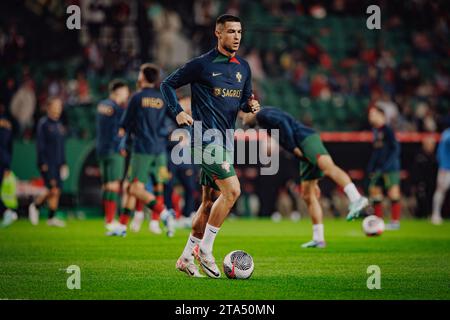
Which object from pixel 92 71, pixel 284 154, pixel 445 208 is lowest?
pixel 445 208

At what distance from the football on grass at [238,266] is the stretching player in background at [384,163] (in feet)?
34.7

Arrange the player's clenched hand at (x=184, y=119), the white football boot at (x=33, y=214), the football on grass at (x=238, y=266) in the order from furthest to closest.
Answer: the white football boot at (x=33, y=214), the football on grass at (x=238, y=266), the player's clenched hand at (x=184, y=119)

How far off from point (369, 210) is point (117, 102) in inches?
218

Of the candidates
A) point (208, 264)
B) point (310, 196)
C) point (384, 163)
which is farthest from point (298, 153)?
point (384, 163)

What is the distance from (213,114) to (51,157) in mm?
10568

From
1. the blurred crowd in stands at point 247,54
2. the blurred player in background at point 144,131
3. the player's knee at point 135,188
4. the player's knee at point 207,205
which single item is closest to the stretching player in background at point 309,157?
the blurred player in background at point 144,131

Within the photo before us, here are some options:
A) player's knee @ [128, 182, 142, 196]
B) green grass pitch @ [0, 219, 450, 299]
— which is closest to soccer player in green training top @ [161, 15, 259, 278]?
green grass pitch @ [0, 219, 450, 299]

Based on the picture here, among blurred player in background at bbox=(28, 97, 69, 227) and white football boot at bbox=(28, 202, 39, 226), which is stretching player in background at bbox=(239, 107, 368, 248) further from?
white football boot at bbox=(28, 202, 39, 226)

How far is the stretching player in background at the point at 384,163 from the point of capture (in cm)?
1984

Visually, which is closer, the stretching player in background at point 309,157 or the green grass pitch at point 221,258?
the green grass pitch at point 221,258

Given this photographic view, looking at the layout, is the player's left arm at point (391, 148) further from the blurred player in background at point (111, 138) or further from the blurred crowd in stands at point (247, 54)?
the blurred crowd in stands at point (247, 54)
